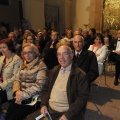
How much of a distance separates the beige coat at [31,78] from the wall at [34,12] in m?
8.09

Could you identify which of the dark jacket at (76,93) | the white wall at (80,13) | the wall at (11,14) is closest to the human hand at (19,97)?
the dark jacket at (76,93)

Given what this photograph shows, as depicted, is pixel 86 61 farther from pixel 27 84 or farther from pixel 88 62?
pixel 27 84

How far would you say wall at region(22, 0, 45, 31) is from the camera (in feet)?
34.2

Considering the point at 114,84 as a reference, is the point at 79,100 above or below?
above

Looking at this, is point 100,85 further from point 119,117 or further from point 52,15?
point 52,15

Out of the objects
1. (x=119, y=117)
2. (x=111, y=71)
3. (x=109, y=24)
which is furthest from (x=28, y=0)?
(x=119, y=117)

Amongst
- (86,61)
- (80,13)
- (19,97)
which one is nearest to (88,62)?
(86,61)

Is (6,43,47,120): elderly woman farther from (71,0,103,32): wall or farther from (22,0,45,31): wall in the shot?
(71,0,103,32): wall

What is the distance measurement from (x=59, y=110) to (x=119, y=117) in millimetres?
1521

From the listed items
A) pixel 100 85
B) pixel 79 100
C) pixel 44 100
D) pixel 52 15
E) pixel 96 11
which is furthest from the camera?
pixel 52 15

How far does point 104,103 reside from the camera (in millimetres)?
3973

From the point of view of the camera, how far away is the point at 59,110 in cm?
232

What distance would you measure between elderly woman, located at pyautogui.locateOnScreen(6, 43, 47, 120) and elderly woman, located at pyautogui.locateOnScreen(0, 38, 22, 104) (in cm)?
25

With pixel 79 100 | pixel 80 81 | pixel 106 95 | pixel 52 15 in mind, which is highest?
pixel 52 15
